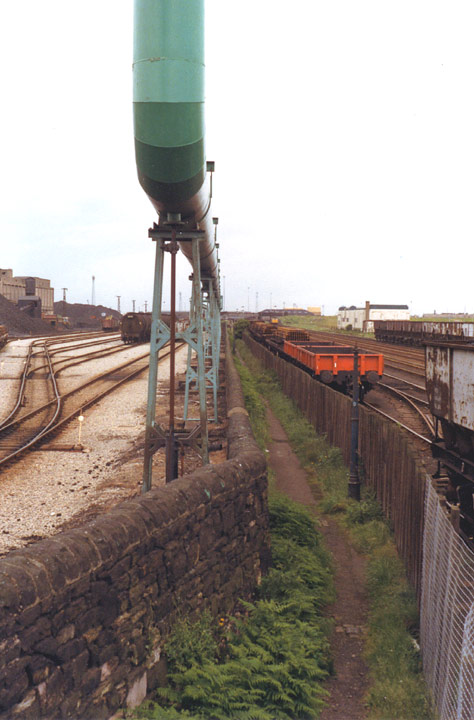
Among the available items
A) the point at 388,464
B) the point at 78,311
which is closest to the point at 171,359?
the point at 388,464

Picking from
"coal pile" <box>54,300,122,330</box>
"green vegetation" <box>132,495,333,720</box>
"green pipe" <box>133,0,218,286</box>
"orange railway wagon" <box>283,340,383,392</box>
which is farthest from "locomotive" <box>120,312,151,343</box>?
"coal pile" <box>54,300,122,330</box>

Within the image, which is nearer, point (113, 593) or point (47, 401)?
point (113, 593)

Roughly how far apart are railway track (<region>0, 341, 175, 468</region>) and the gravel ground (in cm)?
50

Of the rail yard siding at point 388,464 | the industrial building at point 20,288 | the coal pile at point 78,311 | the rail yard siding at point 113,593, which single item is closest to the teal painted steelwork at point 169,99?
the rail yard siding at point 113,593

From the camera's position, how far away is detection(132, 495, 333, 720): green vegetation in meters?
5.28

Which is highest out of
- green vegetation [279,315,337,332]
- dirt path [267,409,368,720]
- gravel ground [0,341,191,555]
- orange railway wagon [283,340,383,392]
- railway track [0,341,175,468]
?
green vegetation [279,315,337,332]

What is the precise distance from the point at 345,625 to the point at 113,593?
4.10 metres

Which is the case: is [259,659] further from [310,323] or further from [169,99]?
[310,323]

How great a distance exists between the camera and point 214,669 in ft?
18.0

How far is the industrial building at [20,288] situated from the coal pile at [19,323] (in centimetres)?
909

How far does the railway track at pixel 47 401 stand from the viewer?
15047 millimetres

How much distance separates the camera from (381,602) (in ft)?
26.4

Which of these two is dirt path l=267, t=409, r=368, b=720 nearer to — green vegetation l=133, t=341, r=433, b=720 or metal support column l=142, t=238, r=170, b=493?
green vegetation l=133, t=341, r=433, b=720

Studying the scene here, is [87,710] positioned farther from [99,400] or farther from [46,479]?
[99,400]
